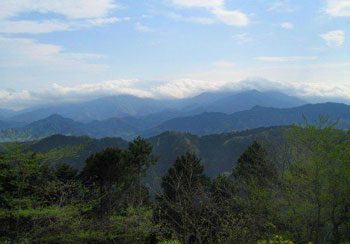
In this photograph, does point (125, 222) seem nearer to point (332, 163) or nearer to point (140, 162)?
point (332, 163)

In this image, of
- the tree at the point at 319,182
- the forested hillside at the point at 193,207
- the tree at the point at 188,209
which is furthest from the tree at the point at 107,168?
the tree at the point at 319,182

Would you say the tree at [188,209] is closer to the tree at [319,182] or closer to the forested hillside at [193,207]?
the forested hillside at [193,207]

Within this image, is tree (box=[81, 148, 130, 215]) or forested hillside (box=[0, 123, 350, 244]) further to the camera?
tree (box=[81, 148, 130, 215])

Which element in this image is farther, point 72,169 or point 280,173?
point 72,169

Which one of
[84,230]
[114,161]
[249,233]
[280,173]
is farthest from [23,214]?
[114,161]

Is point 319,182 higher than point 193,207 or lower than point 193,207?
higher

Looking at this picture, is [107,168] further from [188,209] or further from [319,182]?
[319,182]

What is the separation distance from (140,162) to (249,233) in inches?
1127

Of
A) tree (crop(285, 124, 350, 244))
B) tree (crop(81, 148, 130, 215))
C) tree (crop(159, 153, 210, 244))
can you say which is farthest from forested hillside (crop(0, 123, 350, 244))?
tree (crop(81, 148, 130, 215))

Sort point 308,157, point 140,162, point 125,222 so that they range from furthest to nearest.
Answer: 1. point 140,162
2. point 308,157
3. point 125,222

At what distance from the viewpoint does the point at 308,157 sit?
2039 centimetres


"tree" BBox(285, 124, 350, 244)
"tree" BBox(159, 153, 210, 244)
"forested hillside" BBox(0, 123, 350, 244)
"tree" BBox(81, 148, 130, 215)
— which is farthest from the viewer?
"tree" BBox(81, 148, 130, 215)

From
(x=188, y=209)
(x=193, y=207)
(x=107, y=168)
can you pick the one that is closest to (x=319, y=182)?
(x=193, y=207)

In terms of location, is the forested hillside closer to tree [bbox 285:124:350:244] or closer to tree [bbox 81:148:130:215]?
tree [bbox 285:124:350:244]
